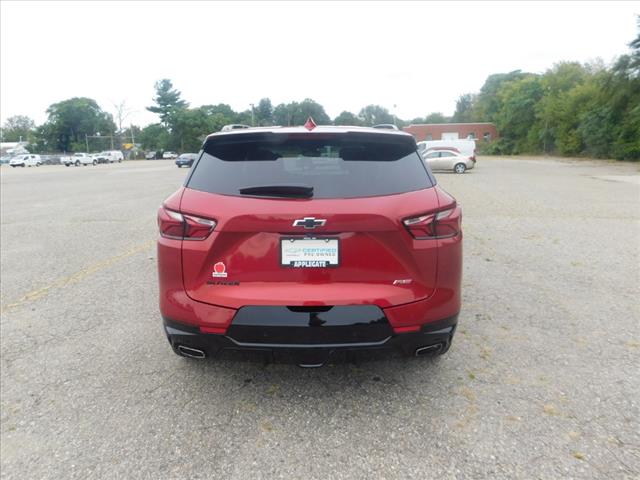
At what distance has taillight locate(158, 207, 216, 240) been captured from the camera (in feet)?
8.16

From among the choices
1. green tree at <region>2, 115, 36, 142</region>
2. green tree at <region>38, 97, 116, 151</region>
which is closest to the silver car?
green tree at <region>38, 97, 116, 151</region>

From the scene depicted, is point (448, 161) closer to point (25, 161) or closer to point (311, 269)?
point (311, 269)

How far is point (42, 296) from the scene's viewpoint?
4.97 metres

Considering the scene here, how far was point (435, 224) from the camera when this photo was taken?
2543 millimetres

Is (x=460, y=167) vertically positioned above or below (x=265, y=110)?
below

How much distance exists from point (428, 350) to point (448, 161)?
26.3m

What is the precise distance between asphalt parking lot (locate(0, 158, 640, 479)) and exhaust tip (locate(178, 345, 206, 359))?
1.33ft

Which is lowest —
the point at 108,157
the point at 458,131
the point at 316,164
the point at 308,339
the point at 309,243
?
the point at 308,339

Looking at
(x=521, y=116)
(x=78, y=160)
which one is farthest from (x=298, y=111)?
(x=521, y=116)

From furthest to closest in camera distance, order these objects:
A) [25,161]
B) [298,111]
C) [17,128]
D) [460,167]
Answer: [17,128], [298,111], [25,161], [460,167]

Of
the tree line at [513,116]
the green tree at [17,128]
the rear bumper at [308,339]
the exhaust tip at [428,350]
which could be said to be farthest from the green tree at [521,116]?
the green tree at [17,128]

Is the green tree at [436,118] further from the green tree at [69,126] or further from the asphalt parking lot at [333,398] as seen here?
the asphalt parking lot at [333,398]

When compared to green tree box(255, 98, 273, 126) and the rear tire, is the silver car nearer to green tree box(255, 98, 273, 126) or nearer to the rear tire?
the rear tire

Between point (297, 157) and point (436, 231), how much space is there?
0.95 m
